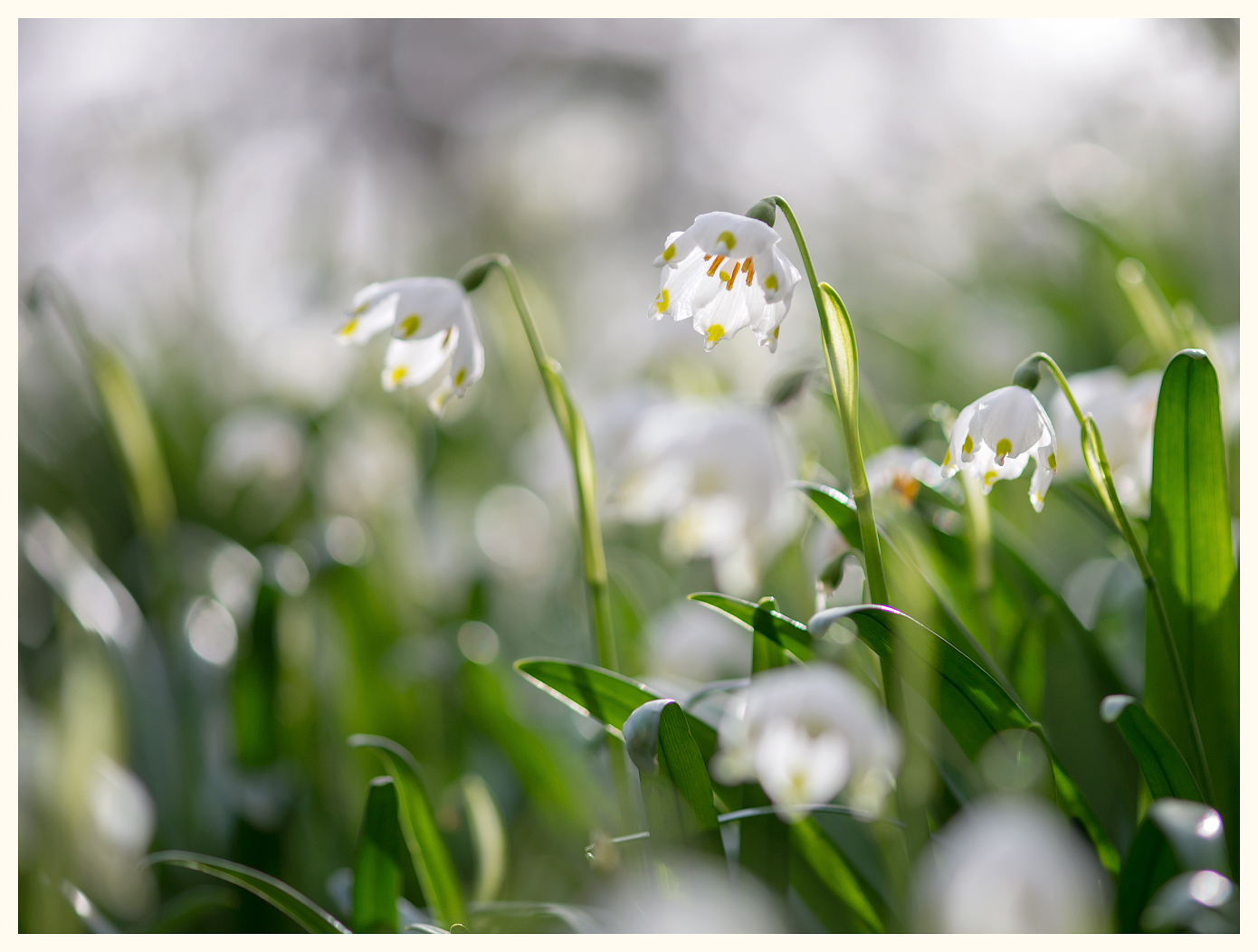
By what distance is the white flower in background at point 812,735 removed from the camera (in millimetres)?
640

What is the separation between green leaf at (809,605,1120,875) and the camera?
625 mm

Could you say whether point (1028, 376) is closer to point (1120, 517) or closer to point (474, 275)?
point (1120, 517)

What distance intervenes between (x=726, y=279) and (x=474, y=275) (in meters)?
0.25

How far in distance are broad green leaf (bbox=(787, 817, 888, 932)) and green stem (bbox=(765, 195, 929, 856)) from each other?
0.09 metres

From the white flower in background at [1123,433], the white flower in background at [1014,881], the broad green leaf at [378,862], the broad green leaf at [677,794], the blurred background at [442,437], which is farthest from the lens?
the blurred background at [442,437]

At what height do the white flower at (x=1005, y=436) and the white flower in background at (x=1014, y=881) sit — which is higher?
the white flower at (x=1005, y=436)

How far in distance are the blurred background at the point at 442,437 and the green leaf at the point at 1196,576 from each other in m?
0.13

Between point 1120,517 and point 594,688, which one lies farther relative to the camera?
point 594,688

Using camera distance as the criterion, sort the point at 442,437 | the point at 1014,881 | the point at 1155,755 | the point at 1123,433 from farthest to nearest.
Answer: the point at 442,437, the point at 1123,433, the point at 1155,755, the point at 1014,881

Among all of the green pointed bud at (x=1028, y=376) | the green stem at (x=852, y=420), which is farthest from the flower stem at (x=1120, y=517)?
the green stem at (x=852, y=420)

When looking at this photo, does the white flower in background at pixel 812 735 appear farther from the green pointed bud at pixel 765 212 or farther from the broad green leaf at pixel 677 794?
the green pointed bud at pixel 765 212

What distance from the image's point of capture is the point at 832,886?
2.52 ft

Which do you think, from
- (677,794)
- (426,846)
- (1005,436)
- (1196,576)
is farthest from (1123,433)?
(426,846)

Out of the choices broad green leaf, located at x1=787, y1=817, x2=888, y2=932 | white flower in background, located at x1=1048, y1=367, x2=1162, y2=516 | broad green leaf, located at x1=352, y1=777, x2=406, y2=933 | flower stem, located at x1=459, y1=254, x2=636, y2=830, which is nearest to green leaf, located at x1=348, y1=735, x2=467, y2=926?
broad green leaf, located at x1=352, y1=777, x2=406, y2=933
